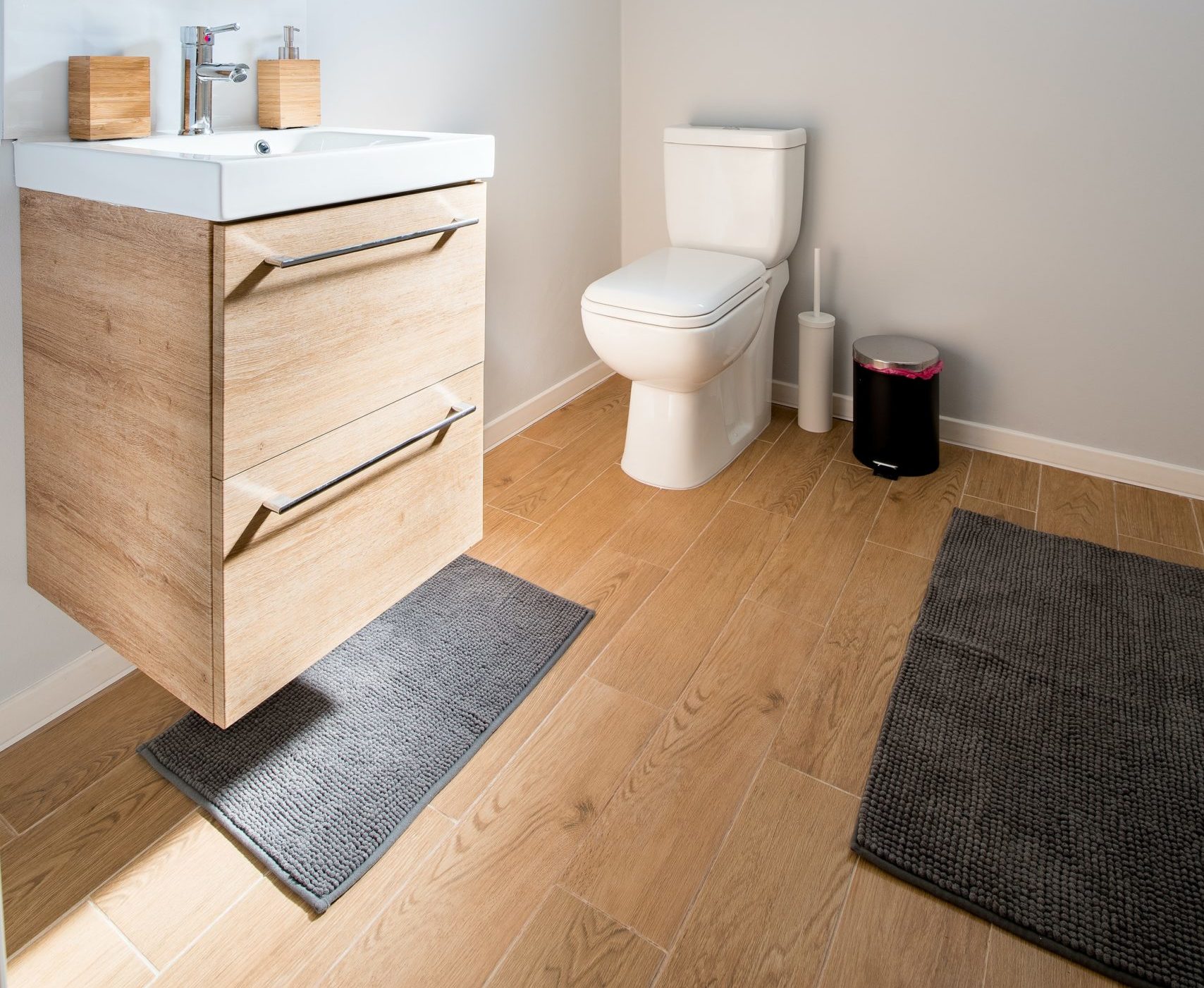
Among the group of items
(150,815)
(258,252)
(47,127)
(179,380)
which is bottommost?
(150,815)

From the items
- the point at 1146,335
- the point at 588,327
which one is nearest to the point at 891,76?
the point at 1146,335

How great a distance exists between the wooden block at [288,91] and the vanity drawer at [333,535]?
0.57 meters

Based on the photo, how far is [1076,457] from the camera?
231cm

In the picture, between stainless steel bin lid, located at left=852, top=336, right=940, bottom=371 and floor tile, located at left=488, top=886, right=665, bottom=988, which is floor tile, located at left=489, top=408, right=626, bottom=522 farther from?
floor tile, located at left=488, top=886, right=665, bottom=988

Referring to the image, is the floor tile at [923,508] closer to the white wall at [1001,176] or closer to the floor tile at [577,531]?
the white wall at [1001,176]

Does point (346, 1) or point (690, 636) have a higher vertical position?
point (346, 1)

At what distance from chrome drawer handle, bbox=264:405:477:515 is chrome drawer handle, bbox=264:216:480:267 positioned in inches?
11.3

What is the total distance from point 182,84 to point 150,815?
43.8 inches

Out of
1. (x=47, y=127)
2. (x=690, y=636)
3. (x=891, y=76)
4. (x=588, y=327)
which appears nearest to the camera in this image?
(x=47, y=127)

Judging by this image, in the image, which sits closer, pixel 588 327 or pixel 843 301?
pixel 588 327

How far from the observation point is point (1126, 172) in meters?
2.04

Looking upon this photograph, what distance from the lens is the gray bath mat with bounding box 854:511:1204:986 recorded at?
114 centimetres

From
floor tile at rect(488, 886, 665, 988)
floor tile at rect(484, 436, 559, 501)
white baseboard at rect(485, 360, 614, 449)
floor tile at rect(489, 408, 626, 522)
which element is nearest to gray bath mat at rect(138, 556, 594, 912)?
floor tile at rect(488, 886, 665, 988)

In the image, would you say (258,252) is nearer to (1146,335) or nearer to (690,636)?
(690,636)
